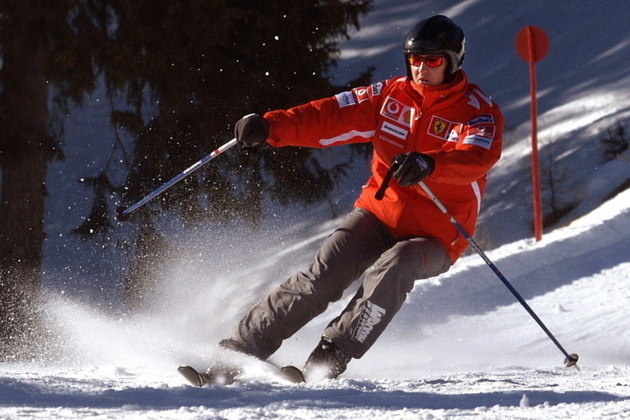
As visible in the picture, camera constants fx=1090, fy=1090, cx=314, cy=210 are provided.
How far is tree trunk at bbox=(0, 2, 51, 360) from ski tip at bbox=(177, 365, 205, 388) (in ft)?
19.5

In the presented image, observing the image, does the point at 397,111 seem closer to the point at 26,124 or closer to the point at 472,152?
the point at 472,152

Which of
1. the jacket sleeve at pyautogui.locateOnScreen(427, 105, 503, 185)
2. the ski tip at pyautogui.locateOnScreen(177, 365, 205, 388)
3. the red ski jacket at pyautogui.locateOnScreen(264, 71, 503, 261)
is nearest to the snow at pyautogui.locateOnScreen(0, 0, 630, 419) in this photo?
the ski tip at pyautogui.locateOnScreen(177, 365, 205, 388)

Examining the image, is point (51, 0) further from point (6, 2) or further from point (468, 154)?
point (468, 154)

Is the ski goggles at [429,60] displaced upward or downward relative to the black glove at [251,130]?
upward

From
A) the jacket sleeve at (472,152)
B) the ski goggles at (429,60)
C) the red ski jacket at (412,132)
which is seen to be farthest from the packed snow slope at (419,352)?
the ski goggles at (429,60)

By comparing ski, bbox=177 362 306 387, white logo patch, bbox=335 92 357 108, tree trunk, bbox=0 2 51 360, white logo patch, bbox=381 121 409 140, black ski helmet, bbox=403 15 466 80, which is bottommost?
ski, bbox=177 362 306 387

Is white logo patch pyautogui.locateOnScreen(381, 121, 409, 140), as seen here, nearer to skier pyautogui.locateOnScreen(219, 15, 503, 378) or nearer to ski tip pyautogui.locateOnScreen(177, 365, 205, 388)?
skier pyautogui.locateOnScreen(219, 15, 503, 378)

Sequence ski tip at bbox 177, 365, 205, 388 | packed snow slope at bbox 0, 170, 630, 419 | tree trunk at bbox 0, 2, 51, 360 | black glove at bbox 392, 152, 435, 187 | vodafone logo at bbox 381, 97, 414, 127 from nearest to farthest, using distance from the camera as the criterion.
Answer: packed snow slope at bbox 0, 170, 630, 419, ski tip at bbox 177, 365, 205, 388, black glove at bbox 392, 152, 435, 187, vodafone logo at bbox 381, 97, 414, 127, tree trunk at bbox 0, 2, 51, 360

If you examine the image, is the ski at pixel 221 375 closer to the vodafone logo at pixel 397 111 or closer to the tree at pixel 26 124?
the vodafone logo at pixel 397 111

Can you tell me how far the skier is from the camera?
15.4ft

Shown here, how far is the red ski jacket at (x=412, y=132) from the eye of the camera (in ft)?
16.0

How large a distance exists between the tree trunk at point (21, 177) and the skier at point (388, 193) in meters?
5.54

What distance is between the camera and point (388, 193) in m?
5.03

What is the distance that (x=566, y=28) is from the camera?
84.8 ft
